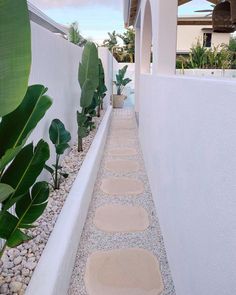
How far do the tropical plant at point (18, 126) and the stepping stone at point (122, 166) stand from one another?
3814mm

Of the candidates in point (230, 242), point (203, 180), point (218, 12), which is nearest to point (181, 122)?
point (203, 180)

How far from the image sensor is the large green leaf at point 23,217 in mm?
2021

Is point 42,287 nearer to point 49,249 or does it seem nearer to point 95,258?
point 49,249

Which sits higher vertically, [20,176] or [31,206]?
[20,176]

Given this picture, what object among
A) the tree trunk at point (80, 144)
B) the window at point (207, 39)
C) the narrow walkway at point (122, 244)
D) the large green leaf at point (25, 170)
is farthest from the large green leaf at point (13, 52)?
the window at point (207, 39)

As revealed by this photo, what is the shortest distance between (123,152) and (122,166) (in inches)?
43.3

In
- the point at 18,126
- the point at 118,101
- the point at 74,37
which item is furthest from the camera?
the point at 74,37

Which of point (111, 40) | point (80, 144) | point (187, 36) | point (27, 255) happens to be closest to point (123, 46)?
point (111, 40)

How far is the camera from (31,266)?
8.38ft

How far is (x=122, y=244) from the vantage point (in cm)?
350

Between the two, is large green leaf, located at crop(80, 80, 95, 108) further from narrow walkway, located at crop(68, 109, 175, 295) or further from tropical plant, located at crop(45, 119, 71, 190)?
tropical plant, located at crop(45, 119, 71, 190)

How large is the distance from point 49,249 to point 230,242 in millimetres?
1712

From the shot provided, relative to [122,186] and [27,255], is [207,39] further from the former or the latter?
[27,255]

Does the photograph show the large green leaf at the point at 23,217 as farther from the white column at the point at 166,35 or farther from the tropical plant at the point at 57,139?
the white column at the point at 166,35
